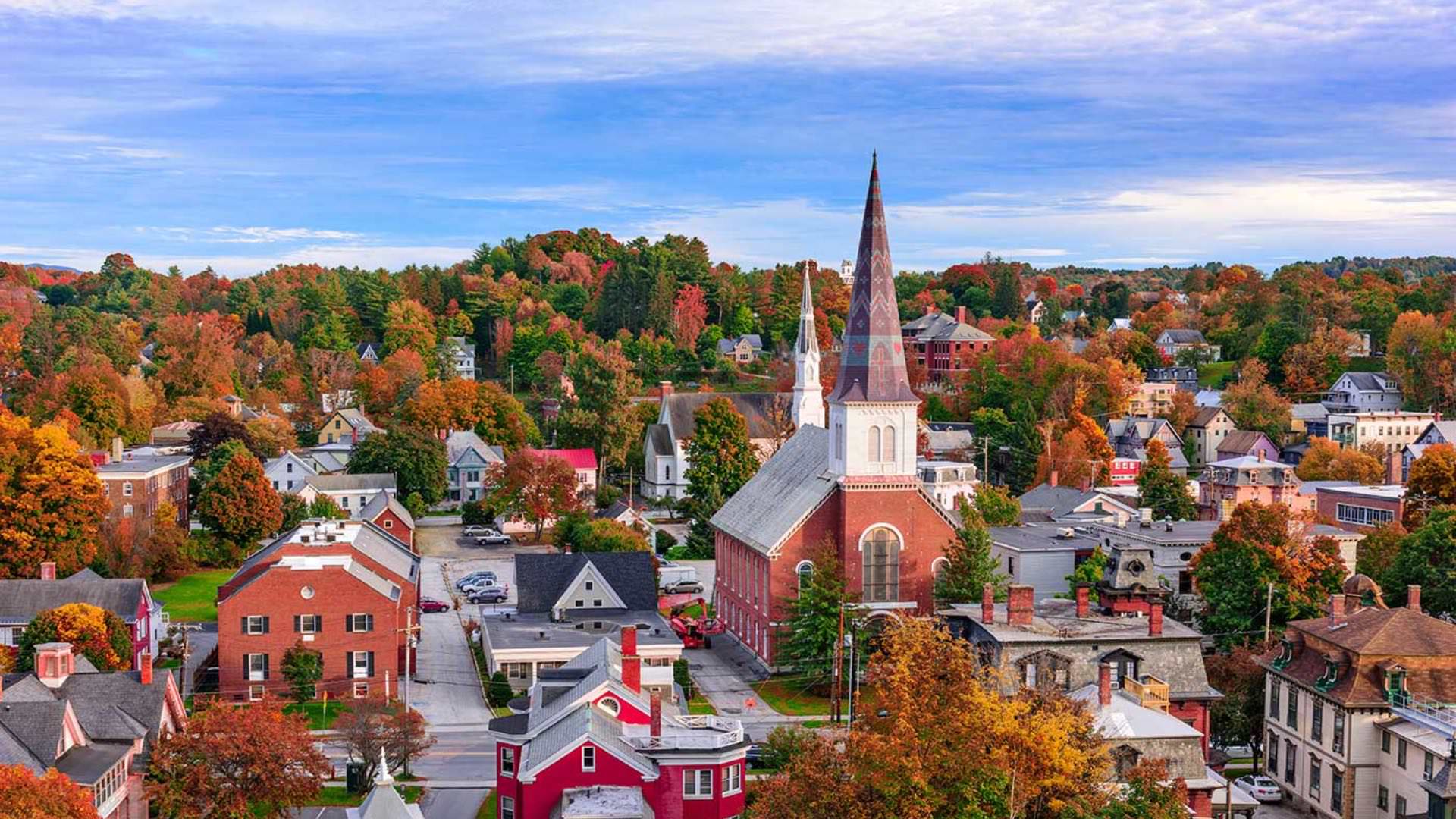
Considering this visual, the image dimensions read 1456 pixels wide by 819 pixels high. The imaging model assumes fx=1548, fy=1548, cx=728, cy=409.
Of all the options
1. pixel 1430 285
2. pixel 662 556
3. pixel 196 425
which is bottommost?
pixel 662 556

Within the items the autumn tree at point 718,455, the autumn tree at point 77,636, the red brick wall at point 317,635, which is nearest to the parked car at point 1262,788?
the red brick wall at point 317,635

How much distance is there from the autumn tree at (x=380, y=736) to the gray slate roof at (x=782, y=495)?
18.1m

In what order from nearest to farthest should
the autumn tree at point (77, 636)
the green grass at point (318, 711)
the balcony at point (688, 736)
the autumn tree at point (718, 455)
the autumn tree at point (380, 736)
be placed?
the balcony at point (688, 736) → the autumn tree at point (380, 736) → the green grass at point (318, 711) → the autumn tree at point (77, 636) → the autumn tree at point (718, 455)

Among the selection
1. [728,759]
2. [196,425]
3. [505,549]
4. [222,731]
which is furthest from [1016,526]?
[196,425]

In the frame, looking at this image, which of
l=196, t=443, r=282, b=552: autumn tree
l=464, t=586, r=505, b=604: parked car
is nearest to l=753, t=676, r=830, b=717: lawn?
l=464, t=586, r=505, b=604: parked car

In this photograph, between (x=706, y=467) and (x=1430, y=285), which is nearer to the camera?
(x=706, y=467)

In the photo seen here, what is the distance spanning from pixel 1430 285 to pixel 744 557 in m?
109

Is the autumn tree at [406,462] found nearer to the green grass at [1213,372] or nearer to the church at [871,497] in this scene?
the church at [871,497]

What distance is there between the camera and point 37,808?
3219 centimetres

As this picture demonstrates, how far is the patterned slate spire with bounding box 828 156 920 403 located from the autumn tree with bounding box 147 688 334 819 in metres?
27.6

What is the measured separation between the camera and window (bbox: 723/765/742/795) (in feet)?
131

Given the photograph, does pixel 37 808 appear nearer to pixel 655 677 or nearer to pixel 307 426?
pixel 655 677

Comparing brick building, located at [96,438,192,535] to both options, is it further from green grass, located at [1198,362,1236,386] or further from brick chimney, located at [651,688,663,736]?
green grass, located at [1198,362,1236,386]

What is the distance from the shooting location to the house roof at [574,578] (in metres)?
63.4
